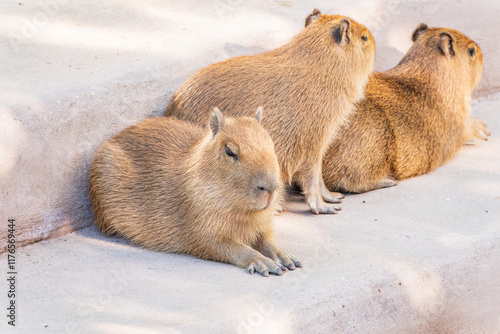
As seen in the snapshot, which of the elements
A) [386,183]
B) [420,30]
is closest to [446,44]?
[420,30]

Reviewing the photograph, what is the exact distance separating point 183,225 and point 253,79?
3.78 ft

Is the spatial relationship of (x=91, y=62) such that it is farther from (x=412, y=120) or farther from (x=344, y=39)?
(x=412, y=120)

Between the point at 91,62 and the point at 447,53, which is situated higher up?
the point at 447,53

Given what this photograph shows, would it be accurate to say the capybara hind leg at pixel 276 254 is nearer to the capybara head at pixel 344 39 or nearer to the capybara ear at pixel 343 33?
the capybara head at pixel 344 39

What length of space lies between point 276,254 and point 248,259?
0.20m

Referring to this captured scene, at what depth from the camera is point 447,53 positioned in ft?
18.3

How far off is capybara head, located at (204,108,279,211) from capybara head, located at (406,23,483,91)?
2330 mm

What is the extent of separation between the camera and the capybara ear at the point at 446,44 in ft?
18.2

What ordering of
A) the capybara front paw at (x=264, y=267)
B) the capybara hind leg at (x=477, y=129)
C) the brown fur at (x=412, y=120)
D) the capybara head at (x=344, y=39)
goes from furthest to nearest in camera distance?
the capybara hind leg at (x=477, y=129) < the brown fur at (x=412, y=120) < the capybara head at (x=344, y=39) < the capybara front paw at (x=264, y=267)

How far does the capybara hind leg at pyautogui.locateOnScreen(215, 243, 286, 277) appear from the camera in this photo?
368 cm

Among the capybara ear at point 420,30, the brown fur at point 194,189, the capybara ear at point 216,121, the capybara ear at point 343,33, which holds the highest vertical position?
the capybara ear at point 343,33

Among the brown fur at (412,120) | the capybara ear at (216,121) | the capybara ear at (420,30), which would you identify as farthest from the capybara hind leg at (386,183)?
the capybara ear at (216,121)

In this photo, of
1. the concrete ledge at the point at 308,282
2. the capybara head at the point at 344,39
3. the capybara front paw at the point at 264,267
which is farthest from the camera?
the capybara head at the point at 344,39

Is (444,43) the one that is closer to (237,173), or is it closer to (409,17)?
(409,17)
